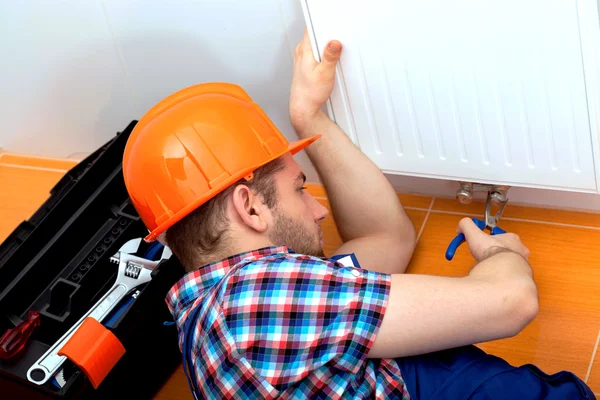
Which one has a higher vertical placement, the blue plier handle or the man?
the man

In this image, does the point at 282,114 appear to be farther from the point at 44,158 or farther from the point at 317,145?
the point at 44,158

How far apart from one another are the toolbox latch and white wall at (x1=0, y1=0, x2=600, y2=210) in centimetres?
70

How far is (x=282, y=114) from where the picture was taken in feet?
5.98

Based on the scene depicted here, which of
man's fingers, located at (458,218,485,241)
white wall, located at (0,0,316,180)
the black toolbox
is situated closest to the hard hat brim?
the black toolbox

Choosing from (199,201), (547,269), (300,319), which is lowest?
(547,269)

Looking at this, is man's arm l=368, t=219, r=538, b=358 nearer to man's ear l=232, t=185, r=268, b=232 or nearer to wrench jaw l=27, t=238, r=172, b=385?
man's ear l=232, t=185, r=268, b=232

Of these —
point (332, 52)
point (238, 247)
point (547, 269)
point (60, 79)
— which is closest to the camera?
point (238, 247)

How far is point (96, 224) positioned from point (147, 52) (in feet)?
1.50

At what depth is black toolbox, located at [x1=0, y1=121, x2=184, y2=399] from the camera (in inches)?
57.7

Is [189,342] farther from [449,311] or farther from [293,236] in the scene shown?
[449,311]

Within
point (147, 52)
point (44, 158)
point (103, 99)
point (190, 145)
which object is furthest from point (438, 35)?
point (44, 158)

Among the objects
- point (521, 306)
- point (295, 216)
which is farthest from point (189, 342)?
point (521, 306)

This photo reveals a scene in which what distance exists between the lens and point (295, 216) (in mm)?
1255

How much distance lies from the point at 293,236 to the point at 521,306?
380 millimetres
